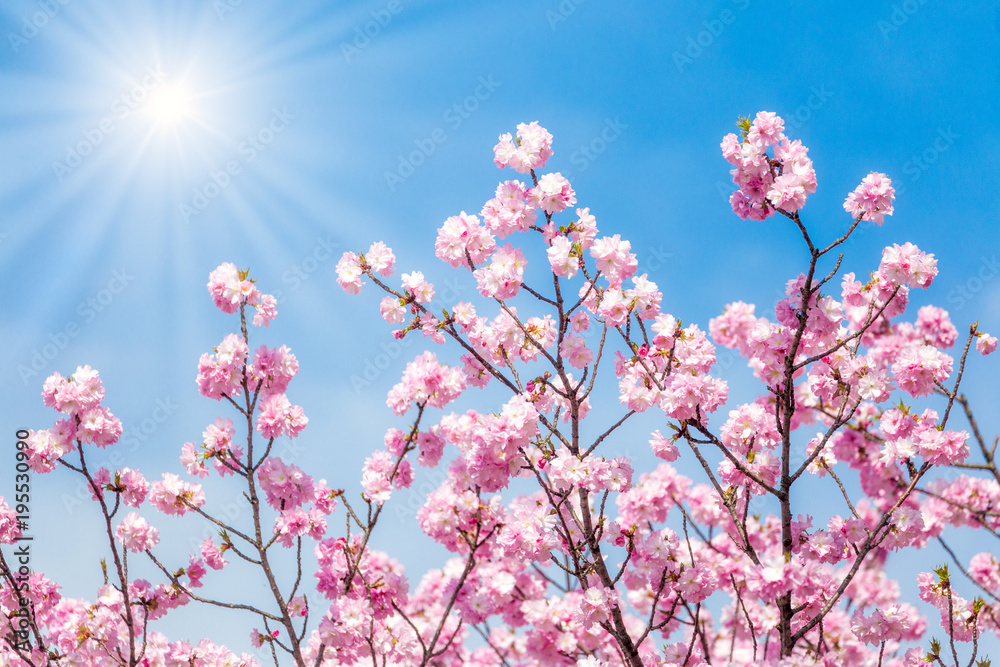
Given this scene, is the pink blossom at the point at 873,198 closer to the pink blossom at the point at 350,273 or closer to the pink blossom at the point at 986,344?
the pink blossom at the point at 986,344

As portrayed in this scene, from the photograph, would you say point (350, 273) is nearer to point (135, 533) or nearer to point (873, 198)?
point (135, 533)

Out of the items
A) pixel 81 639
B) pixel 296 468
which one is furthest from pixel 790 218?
pixel 81 639

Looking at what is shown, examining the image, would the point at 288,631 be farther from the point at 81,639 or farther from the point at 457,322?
the point at 457,322

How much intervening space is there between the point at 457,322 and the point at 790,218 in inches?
114

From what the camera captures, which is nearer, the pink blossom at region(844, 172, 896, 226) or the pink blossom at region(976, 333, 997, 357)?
the pink blossom at region(844, 172, 896, 226)

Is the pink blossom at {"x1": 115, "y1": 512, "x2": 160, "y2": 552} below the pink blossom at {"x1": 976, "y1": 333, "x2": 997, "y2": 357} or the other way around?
below

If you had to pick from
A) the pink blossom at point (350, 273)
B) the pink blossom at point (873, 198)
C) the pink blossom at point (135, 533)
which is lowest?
the pink blossom at point (135, 533)

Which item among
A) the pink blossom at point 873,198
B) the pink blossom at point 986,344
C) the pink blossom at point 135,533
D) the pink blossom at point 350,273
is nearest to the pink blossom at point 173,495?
the pink blossom at point 135,533

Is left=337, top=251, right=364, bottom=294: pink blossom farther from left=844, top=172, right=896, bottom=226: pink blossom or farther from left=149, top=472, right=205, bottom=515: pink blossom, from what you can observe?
left=844, top=172, right=896, bottom=226: pink blossom

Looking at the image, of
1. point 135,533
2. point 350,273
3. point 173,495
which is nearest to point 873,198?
point 350,273

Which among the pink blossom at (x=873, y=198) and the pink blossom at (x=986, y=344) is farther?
the pink blossom at (x=986, y=344)

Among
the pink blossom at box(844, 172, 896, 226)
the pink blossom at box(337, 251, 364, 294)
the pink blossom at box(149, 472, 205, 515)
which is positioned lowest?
the pink blossom at box(149, 472, 205, 515)

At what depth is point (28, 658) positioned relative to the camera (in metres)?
6.55

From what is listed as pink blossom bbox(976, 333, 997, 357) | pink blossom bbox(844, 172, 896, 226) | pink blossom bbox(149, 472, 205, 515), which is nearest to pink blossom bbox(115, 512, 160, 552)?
pink blossom bbox(149, 472, 205, 515)
